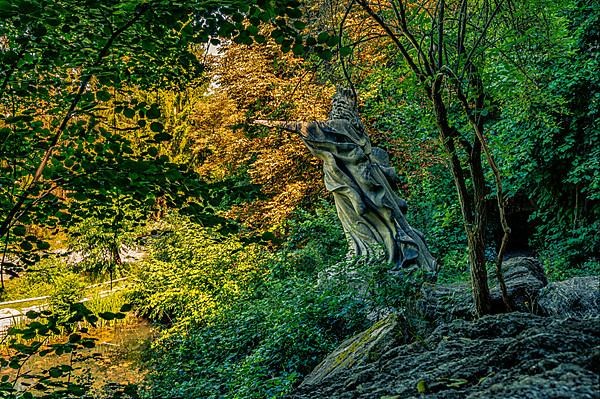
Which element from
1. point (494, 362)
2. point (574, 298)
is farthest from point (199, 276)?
point (494, 362)

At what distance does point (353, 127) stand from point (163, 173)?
533cm

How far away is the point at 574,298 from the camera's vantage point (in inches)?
110

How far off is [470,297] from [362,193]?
10.1ft

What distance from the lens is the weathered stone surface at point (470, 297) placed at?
337 centimetres

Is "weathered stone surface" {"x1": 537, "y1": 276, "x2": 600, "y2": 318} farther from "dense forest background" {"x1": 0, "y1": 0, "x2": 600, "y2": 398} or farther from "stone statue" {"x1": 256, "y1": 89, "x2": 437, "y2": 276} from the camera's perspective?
"stone statue" {"x1": 256, "y1": 89, "x2": 437, "y2": 276}

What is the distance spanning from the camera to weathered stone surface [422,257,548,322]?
3373mm

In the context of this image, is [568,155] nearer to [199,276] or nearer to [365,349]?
[199,276]

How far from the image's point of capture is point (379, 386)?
1638 millimetres

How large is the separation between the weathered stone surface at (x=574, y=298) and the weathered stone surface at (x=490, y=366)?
35.3 inches

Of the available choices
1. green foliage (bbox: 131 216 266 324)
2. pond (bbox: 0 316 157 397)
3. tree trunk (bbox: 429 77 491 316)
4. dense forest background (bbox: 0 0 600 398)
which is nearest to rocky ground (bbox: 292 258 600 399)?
tree trunk (bbox: 429 77 491 316)

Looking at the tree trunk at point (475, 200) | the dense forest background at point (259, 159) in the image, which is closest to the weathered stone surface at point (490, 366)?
the tree trunk at point (475, 200)

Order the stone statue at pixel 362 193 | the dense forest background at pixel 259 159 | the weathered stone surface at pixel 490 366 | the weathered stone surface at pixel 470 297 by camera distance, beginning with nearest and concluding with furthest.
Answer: the weathered stone surface at pixel 490 366
the dense forest background at pixel 259 159
the weathered stone surface at pixel 470 297
the stone statue at pixel 362 193

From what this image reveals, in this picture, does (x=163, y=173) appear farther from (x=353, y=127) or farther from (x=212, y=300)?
(x=212, y=300)

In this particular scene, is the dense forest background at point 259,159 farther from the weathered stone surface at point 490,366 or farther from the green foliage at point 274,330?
the weathered stone surface at point 490,366
